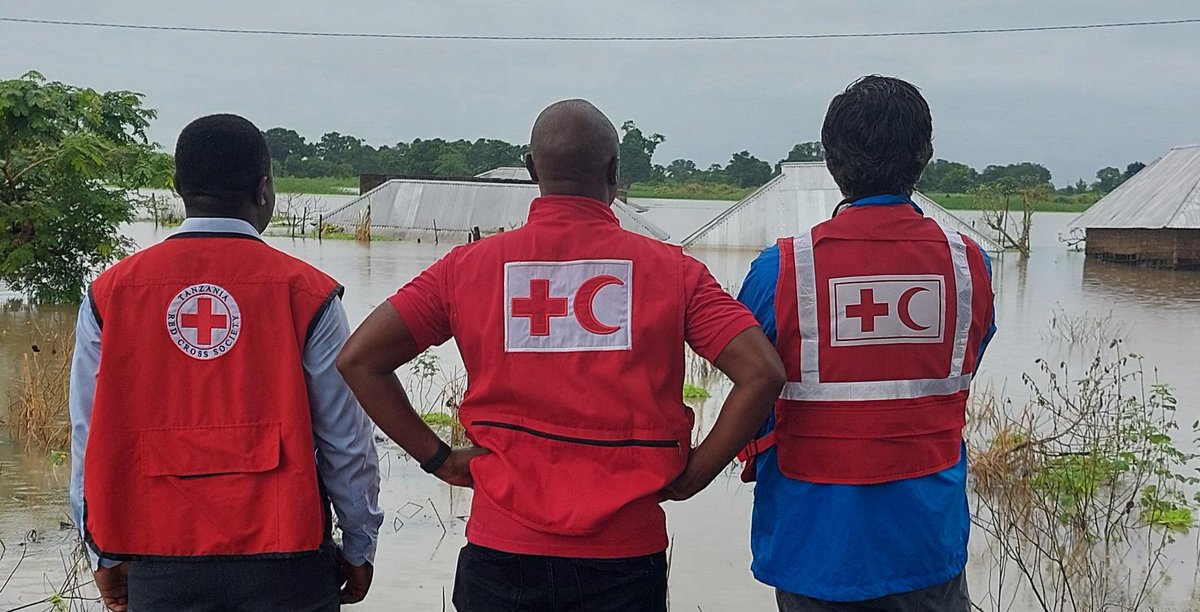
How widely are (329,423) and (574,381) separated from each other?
23.5 inches

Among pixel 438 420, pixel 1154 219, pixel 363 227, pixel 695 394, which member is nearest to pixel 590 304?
pixel 438 420

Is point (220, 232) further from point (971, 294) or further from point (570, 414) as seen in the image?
point (971, 294)

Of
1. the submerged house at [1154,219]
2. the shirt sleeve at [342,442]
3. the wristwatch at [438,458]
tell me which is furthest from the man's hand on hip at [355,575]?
the submerged house at [1154,219]

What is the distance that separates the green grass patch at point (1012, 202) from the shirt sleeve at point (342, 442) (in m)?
40.8

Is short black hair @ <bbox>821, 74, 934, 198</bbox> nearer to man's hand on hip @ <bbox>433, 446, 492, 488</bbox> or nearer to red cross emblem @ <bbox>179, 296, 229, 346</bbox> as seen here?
man's hand on hip @ <bbox>433, 446, 492, 488</bbox>

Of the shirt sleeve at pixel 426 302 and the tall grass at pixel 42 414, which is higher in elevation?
the shirt sleeve at pixel 426 302

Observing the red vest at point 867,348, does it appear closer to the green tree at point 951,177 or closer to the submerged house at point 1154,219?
the submerged house at point 1154,219

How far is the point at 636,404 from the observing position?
7.63 feet

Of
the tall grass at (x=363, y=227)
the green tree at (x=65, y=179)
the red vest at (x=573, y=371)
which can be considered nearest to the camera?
the red vest at (x=573, y=371)

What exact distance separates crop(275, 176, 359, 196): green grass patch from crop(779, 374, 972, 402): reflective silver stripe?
174ft

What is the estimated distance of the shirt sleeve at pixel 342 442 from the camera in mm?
2502

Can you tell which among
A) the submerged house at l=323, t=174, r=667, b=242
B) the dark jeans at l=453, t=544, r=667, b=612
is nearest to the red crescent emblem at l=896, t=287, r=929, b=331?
the dark jeans at l=453, t=544, r=667, b=612

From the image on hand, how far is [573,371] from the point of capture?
233cm

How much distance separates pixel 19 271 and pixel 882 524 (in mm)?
15938
